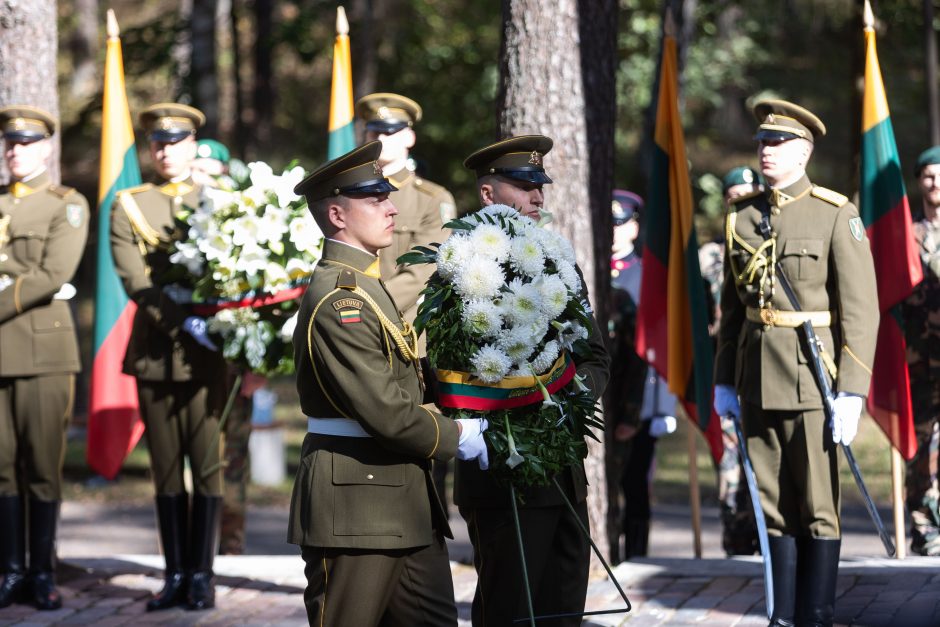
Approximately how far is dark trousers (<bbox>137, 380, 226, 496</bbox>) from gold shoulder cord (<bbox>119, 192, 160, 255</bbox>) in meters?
0.67

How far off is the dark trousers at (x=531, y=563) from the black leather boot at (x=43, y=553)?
2.65 meters

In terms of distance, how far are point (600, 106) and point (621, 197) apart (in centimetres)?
132

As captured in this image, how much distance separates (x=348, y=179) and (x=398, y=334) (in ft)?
1.61

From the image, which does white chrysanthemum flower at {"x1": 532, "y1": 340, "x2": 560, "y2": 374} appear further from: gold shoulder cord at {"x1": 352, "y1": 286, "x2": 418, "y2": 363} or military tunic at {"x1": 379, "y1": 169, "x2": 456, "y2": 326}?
military tunic at {"x1": 379, "y1": 169, "x2": 456, "y2": 326}

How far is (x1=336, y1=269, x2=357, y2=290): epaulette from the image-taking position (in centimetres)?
397

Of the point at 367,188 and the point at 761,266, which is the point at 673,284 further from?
the point at 367,188

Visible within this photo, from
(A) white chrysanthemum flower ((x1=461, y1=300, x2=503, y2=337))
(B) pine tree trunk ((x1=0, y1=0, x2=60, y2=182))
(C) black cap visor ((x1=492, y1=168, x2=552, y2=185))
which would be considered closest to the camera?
(A) white chrysanthemum flower ((x1=461, y1=300, x2=503, y2=337))

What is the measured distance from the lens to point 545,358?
4.27 meters

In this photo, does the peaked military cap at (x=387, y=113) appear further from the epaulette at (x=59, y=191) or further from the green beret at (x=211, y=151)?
the epaulette at (x=59, y=191)

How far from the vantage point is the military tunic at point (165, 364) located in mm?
6328

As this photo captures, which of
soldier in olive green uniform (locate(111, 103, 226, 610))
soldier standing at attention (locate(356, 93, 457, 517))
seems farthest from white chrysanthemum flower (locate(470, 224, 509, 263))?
soldier in olive green uniform (locate(111, 103, 226, 610))

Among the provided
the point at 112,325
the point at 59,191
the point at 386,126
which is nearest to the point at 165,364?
the point at 59,191

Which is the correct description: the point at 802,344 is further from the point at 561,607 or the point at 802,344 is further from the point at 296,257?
the point at 296,257

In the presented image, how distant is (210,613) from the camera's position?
623cm
